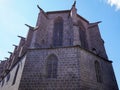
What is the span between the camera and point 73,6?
14.1 metres

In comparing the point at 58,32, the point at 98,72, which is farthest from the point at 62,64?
the point at 58,32

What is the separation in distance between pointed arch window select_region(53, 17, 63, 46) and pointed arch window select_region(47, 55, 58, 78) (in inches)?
98.4

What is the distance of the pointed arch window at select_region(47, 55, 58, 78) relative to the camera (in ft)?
32.5

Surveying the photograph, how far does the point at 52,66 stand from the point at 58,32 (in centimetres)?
465

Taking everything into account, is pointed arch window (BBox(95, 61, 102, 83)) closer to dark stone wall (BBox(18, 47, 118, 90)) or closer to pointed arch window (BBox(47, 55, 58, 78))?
dark stone wall (BBox(18, 47, 118, 90))

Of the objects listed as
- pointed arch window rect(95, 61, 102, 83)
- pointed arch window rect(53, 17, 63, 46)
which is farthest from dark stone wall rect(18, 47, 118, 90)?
pointed arch window rect(53, 17, 63, 46)

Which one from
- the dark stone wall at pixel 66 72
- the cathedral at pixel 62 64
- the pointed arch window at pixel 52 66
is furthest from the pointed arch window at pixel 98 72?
the pointed arch window at pixel 52 66

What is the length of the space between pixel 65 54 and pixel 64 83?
7.84ft

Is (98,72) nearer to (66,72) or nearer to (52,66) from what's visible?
(66,72)

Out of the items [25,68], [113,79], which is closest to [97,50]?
[113,79]

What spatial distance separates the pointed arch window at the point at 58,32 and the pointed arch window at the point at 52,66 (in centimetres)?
250

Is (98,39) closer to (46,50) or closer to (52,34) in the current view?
(52,34)

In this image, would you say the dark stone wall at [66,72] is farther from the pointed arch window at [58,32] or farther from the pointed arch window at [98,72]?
the pointed arch window at [58,32]

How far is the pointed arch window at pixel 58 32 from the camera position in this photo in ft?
43.0
